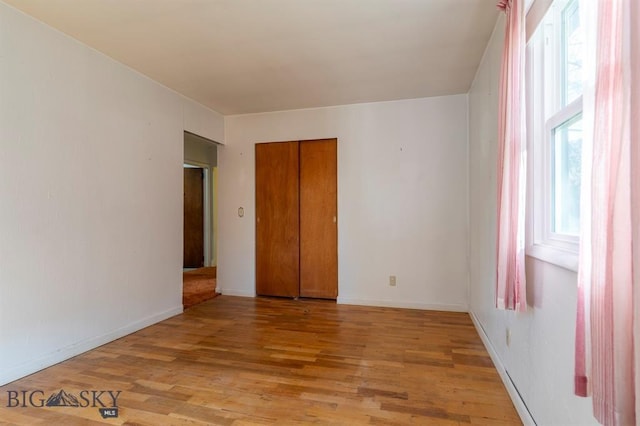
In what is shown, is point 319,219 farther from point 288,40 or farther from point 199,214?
point 199,214

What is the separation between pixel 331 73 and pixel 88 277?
9.25 ft

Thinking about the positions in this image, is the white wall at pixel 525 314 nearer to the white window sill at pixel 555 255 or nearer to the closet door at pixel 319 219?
the white window sill at pixel 555 255

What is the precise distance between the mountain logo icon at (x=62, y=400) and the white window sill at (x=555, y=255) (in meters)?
2.62

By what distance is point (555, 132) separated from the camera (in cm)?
159

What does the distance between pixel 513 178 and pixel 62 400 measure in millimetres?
2859

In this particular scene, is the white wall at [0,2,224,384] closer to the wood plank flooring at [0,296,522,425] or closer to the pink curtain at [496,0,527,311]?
the wood plank flooring at [0,296,522,425]

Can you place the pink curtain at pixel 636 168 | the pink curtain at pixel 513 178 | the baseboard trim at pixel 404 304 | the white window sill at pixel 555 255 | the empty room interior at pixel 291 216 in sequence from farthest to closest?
the baseboard trim at pixel 404 304
the empty room interior at pixel 291 216
the pink curtain at pixel 513 178
the white window sill at pixel 555 255
the pink curtain at pixel 636 168

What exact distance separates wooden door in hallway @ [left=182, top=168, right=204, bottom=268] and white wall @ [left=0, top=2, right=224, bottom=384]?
3.31 meters

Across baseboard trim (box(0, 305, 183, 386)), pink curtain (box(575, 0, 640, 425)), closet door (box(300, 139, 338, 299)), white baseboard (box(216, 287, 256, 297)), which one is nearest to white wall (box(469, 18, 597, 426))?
pink curtain (box(575, 0, 640, 425))

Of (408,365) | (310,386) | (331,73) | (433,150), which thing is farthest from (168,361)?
(433,150)

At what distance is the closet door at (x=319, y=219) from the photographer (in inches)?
166

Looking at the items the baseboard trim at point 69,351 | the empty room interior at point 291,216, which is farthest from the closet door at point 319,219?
the baseboard trim at point 69,351

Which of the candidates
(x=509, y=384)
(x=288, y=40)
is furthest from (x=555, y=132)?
(x=288, y=40)

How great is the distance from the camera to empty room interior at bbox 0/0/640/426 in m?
1.73
